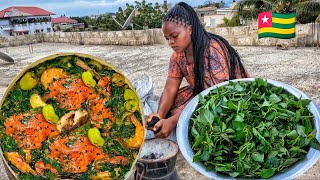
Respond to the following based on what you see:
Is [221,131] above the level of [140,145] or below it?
above

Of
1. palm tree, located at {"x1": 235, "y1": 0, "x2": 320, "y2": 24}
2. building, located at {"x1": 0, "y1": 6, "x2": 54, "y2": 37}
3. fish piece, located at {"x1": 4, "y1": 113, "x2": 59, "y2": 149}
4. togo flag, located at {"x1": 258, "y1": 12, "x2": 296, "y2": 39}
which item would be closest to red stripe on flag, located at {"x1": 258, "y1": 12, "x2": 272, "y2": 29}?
togo flag, located at {"x1": 258, "y1": 12, "x2": 296, "y2": 39}

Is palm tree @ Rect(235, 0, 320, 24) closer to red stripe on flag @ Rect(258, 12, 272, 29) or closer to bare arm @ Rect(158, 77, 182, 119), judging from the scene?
red stripe on flag @ Rect(258, 12, 272, 29)

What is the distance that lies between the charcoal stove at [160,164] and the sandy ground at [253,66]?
404mm

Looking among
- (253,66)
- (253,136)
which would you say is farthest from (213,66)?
(253,66)

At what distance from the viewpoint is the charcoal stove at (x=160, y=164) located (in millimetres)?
2066

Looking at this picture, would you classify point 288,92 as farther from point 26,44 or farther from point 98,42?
point 26,44

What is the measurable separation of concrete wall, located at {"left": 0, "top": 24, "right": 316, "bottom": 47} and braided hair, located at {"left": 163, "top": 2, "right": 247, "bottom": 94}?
531 centimetres

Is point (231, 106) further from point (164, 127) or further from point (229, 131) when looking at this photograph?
point (164, 127)

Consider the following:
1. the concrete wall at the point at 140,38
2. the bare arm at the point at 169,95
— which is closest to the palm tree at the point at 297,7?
the concrete wall at the point at 140,38

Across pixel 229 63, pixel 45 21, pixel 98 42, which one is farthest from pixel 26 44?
pixel 45 21

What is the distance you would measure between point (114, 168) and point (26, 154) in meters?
0.48

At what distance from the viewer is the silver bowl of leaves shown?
5.06ft

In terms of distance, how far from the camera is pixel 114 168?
184cm

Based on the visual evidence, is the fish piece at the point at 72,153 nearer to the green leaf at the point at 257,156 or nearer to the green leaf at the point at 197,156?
the green leaf at the point at 197,156
